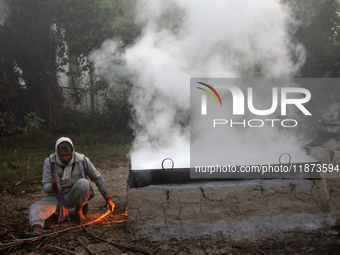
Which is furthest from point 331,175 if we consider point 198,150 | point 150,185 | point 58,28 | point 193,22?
point 58,28

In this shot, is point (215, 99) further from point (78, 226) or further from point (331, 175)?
point (78, 226)

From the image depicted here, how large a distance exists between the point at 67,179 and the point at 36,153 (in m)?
4.38

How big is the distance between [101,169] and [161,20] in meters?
3.59

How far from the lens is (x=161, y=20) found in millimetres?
7172

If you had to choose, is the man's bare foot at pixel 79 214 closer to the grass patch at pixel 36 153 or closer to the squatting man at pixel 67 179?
the squatting man at pixel 67 179

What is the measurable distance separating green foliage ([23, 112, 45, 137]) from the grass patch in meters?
0.16

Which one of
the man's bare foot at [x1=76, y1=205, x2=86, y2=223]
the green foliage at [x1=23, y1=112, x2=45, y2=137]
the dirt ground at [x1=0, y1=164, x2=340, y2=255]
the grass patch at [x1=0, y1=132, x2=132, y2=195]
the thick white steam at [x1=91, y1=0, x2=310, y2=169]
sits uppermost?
the thick white steam at [x1=91, y1=0, x2=310, y2=169]

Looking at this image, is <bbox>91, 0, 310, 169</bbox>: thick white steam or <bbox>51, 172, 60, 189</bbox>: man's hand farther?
<bbox>91, 0, 310, 169</bbox>: thick white steam

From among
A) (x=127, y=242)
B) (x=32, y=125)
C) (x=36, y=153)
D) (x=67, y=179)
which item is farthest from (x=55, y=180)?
(x=32, y=125)

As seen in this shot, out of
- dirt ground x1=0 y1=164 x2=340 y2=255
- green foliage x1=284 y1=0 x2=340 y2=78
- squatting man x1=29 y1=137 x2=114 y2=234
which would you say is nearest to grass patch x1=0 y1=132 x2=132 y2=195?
squatting man x1=29 y1=137 x2=114 y2=234

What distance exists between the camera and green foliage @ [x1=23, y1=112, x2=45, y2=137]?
8.77m

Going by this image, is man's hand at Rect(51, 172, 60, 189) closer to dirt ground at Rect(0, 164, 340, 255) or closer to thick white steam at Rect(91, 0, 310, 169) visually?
dirt ground at Rect(0, 164, 340, 255)

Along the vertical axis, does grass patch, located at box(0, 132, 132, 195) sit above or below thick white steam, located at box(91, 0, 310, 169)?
below

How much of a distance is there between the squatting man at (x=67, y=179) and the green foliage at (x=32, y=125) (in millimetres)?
5437
